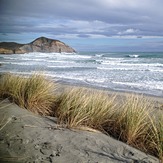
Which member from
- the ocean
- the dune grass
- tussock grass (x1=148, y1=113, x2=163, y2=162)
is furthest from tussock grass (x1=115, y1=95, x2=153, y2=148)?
the ocean

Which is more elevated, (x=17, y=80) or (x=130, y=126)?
(x=17, y=80)

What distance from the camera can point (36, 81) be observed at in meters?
6.42

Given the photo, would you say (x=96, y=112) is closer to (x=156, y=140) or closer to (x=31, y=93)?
(x=156, y=140)

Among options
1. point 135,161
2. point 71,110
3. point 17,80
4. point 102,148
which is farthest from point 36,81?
point 135,161

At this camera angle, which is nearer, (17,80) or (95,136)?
(95,136)

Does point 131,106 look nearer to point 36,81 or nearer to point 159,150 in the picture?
point 159,150

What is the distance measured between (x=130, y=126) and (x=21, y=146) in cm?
189

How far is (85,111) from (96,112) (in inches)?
9.7

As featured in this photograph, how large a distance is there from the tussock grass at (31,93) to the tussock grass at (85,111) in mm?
495

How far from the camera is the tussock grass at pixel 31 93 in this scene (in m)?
5.84

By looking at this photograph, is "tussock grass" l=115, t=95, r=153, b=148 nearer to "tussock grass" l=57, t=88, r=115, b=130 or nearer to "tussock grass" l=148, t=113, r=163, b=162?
"tussock grass" l=148, t=113, r=163, b=162

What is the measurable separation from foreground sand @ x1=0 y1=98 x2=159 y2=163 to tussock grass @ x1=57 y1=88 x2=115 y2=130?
1.24 ft

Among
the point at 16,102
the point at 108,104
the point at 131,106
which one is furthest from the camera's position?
the point at 16,102

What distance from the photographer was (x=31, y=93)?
5.89 m
